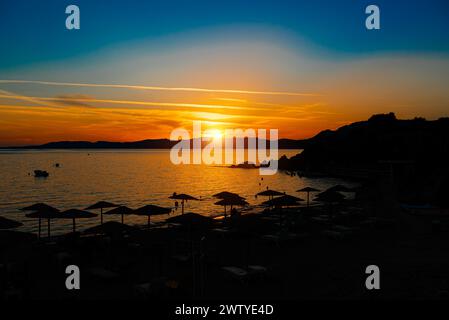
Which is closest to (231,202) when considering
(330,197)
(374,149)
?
(330,197)

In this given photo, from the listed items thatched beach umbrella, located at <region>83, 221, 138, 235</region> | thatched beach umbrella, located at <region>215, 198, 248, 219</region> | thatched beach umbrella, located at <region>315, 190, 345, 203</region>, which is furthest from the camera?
thatched beach umbrella, located at <region>315, 190, 345, 203</region>

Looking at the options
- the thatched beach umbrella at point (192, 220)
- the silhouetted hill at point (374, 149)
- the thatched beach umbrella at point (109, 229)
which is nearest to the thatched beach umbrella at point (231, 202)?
the thatched beach umbrella at point (192, 220)

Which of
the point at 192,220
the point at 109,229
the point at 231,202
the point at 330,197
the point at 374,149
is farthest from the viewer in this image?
the point at 374,149

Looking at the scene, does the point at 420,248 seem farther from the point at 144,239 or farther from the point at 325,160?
the point at 325,160

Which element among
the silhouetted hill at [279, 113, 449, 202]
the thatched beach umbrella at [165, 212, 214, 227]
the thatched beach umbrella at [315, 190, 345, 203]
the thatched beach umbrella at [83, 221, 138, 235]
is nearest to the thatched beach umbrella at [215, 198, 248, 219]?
the thatched beach umbrella at [315, 190, 345, 203]

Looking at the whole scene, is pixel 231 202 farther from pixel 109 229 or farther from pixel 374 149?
pixel 374 149

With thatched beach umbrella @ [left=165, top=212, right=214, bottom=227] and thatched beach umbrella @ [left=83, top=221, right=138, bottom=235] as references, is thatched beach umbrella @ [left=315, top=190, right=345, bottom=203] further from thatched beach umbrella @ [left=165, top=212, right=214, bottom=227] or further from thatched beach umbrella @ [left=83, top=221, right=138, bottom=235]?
thatched beach umbrella @ [left=83, top=221, right=138, bottom=235]

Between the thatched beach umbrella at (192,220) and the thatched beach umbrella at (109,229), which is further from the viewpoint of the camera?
the thatched beach umbrella at (192,220)

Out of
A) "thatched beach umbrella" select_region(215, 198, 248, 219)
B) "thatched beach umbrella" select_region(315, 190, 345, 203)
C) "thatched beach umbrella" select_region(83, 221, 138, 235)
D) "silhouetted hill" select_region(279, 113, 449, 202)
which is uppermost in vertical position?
"silhouetted hill" select_region(279, 113, 449, 202)

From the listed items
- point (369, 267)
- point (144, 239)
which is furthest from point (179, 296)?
point (144, 239)

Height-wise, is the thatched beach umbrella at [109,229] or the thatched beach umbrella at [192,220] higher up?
the thatched beach umbrella at [192,220]

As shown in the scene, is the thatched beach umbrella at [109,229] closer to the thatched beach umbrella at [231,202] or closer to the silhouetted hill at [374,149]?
the thatched beach umbrella at [231,202]

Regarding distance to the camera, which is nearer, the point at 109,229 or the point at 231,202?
the point at 109,229
